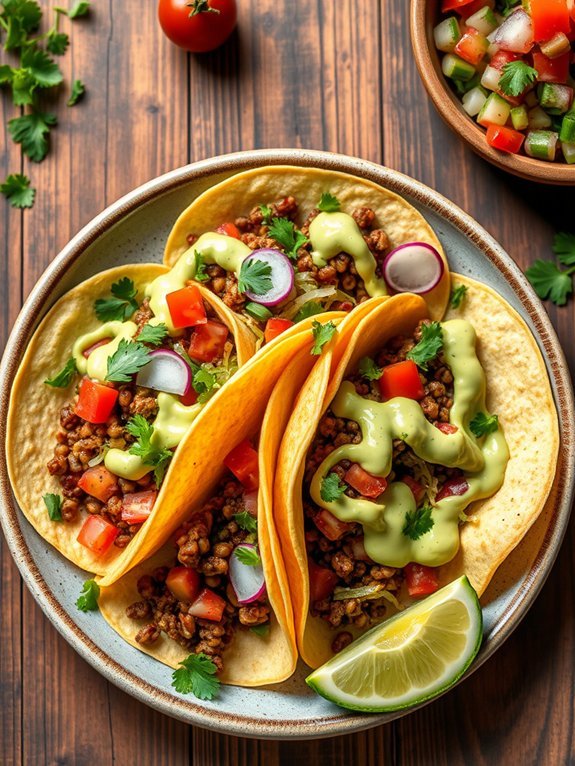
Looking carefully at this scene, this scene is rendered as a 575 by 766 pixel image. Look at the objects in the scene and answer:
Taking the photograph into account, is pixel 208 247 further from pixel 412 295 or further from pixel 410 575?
pixel 410 575

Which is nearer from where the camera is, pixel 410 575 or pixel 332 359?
pixel 332 359

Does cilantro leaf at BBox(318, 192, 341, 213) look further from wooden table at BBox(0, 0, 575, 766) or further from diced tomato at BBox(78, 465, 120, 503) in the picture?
diced tomato at BBox(78, 465, 120, 503)

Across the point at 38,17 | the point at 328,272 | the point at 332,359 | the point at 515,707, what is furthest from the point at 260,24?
the point at 515,707

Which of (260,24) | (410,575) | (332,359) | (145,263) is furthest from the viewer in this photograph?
(260,24)

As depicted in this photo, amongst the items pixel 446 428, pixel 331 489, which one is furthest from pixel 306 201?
pixel 331 489

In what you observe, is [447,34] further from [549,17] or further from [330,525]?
[330,525]

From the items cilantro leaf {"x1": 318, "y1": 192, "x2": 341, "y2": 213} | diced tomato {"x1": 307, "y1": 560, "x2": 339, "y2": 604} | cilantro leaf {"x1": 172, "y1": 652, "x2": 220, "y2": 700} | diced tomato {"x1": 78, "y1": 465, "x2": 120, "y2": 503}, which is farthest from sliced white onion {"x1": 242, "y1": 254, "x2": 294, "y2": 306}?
cilantro leaf {"x1": 172, "y1": 652, "x2": 220, "y2": 700}
